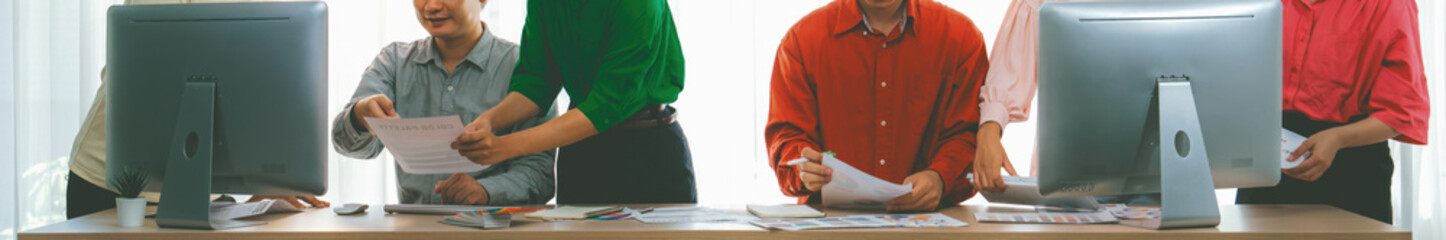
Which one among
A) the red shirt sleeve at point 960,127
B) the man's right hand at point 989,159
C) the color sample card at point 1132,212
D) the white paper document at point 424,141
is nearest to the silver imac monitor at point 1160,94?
the color sample card at point 1132,212

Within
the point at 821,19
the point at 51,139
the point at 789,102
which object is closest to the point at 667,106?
the point at 789,102

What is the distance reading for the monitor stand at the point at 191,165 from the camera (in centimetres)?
171

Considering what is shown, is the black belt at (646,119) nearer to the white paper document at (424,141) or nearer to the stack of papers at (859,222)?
the white paper document at (424,141)

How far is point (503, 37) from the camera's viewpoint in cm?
371

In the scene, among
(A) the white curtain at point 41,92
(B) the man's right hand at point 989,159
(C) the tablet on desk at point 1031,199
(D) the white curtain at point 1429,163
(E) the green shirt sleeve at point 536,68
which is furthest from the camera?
(A) the white curtain at point 41,92

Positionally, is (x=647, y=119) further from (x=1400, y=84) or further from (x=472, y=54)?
(x=1400, y=84)

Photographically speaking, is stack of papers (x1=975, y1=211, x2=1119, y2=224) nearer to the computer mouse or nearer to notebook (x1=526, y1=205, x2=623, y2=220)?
notebook (x1=526, y1=205, x2=623, y2=220)

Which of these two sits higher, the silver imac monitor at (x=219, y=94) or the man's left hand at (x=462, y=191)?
the silver imac monitor at (x=219, y=94)

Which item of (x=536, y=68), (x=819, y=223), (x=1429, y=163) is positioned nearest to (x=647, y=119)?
(x=536, y=68)

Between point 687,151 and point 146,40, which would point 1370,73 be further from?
point 146,40

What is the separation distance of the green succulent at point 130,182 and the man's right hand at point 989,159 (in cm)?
156

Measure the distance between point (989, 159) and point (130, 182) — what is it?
1601 mm

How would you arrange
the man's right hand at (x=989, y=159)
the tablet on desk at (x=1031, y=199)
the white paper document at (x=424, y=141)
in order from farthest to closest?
1. the man's right hand at (x=989, y=159)
2. the tablet on desk at (x=1031, y=199)
3. the white paper document at (x=424, y=141)

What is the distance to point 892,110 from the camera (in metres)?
2.30
